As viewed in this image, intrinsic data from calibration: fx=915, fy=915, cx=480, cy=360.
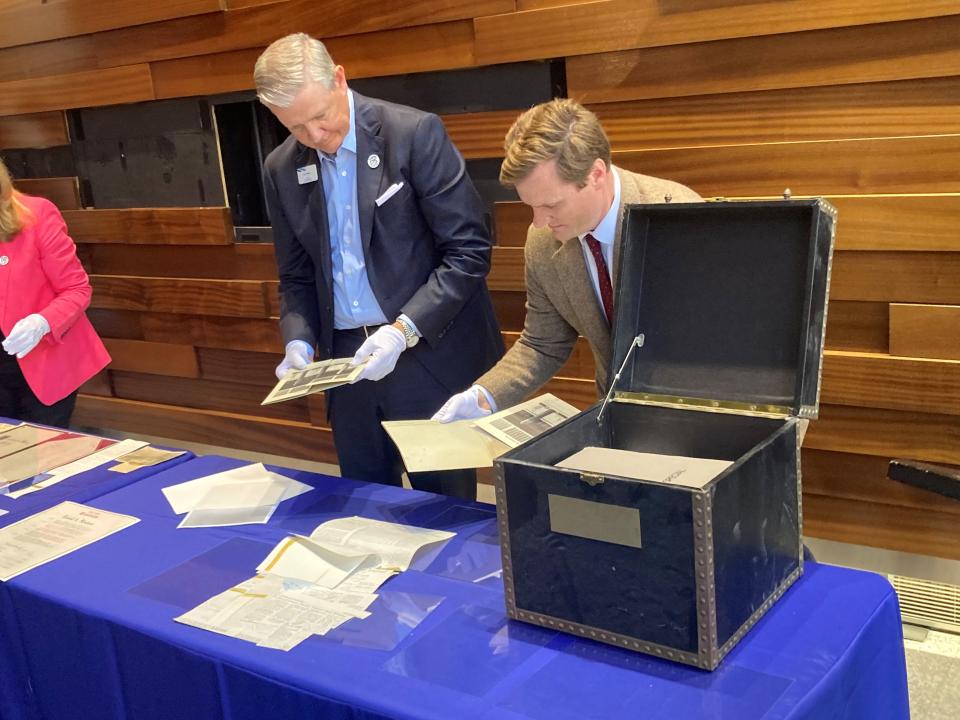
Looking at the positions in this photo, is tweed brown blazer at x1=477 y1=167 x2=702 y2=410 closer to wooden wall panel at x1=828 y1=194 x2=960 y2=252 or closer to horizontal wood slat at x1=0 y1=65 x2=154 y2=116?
wooden wall panel at x1=828 y1=194 x2=960 y2=252

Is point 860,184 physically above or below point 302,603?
above

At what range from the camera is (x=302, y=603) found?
1.44 metres

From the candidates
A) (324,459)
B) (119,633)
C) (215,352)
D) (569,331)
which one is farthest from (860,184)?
(215,352)

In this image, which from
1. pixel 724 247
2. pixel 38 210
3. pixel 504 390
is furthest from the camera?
pixel 38 210

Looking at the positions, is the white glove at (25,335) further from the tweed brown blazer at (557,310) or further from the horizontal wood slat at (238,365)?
the tweed brown blazer at (557,310)

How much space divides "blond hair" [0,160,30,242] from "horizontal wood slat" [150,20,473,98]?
1.10 meters

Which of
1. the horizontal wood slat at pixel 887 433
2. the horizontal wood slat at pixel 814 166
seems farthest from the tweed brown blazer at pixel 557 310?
the horizontal wood slat at pixel 887 433

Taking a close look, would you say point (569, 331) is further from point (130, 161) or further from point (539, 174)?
point (130, 161)

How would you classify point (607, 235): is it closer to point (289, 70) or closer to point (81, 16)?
point (289, 70)

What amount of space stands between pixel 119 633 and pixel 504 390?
87cm

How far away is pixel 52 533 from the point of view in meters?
1.79

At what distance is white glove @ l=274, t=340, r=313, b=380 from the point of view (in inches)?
87.9

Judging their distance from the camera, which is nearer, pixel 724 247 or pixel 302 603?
pixel 302 603

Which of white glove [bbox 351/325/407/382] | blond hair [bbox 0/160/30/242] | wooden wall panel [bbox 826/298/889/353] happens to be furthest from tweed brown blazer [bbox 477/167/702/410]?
blond hair [bbox 0/160/30/242]
